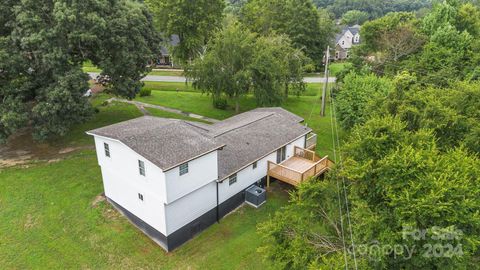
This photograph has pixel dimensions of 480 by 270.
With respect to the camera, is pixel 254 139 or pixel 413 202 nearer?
pixel 413 202


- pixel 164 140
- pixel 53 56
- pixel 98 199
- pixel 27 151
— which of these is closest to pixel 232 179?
pixel 164 140

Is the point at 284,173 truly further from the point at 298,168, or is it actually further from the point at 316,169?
the point at 316,169

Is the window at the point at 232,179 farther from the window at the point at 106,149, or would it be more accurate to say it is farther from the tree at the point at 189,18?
the tree at the point at 189,18

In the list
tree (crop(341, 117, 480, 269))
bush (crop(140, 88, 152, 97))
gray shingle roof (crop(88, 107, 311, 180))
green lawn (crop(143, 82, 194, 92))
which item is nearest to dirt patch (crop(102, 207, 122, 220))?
gray shingle roof (crop(88, 107, 311, 180))

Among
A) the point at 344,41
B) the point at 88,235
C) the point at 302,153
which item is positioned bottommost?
the point at 88,235

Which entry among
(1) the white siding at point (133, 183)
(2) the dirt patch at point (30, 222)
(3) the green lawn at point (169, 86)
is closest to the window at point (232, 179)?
(1) the white siding at point (133, 183)

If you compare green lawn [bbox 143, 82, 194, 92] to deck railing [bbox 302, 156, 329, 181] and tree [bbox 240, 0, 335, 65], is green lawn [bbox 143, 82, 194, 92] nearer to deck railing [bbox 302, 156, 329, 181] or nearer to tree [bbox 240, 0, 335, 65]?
tree [bbox 240, 0, 335, 65]
